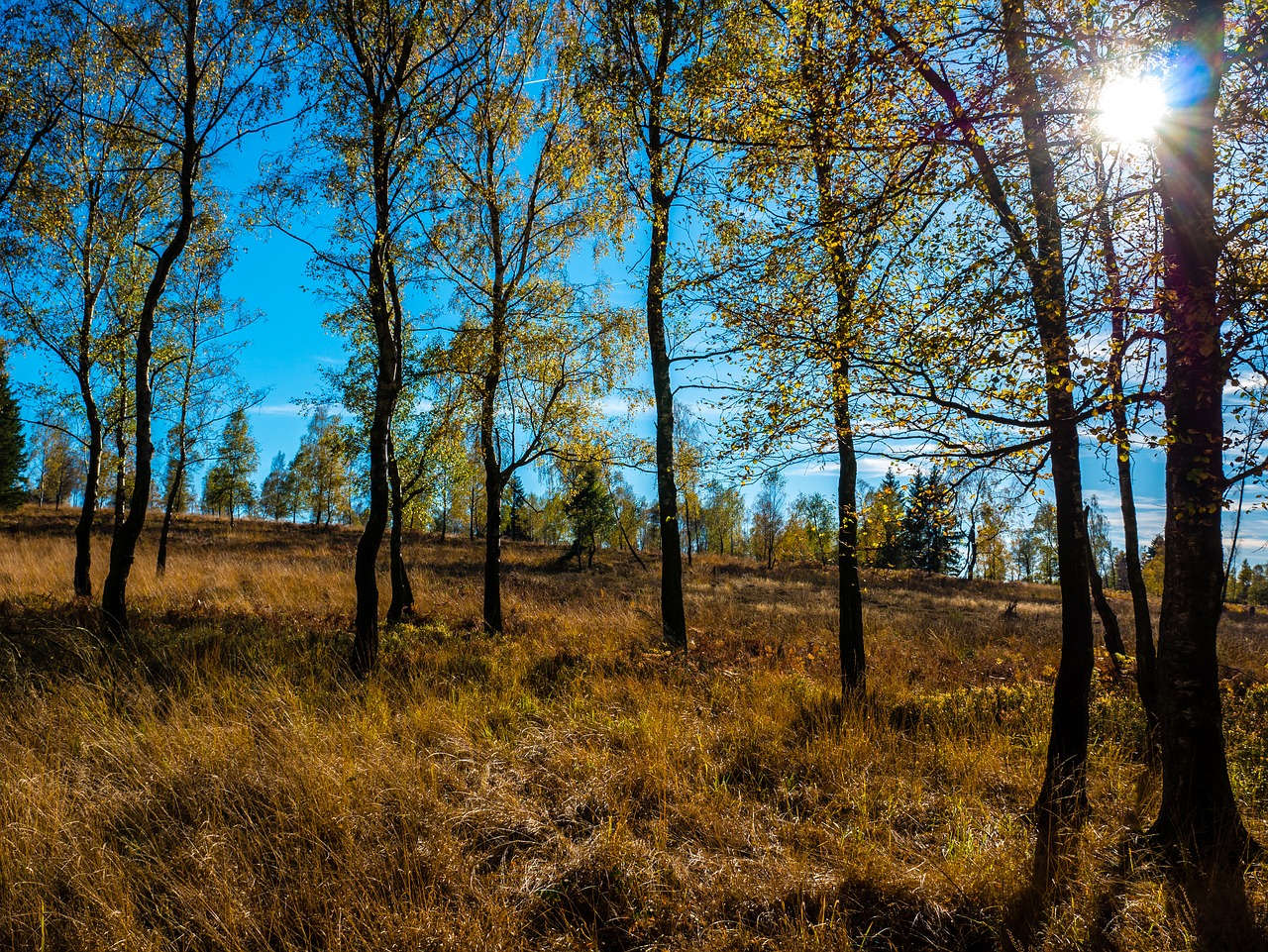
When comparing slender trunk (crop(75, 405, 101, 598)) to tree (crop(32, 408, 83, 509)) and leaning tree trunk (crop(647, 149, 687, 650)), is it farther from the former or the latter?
tree (crop(32, 408, 83, 509))

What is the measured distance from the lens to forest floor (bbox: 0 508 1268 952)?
2.46 meters

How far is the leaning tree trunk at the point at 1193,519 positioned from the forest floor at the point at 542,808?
0.33 meters

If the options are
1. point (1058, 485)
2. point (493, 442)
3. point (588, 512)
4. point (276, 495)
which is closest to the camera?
point (1058, 485)

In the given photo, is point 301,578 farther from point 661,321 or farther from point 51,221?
point 661,321

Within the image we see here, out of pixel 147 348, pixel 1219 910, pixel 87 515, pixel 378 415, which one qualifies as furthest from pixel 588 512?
pixel 1219 910

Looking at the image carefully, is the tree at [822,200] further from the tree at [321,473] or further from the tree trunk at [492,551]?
the tree at [321,473]

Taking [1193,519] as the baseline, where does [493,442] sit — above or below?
above

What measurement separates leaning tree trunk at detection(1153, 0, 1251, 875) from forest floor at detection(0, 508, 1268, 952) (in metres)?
0.33

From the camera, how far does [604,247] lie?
12.0m

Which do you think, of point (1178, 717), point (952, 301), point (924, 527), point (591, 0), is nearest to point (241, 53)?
point (591, 0)

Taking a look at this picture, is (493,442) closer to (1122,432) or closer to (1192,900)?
(1122,432)

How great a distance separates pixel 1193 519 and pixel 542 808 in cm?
454

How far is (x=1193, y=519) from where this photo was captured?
3.26 metres

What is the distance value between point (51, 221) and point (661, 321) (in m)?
13.0
